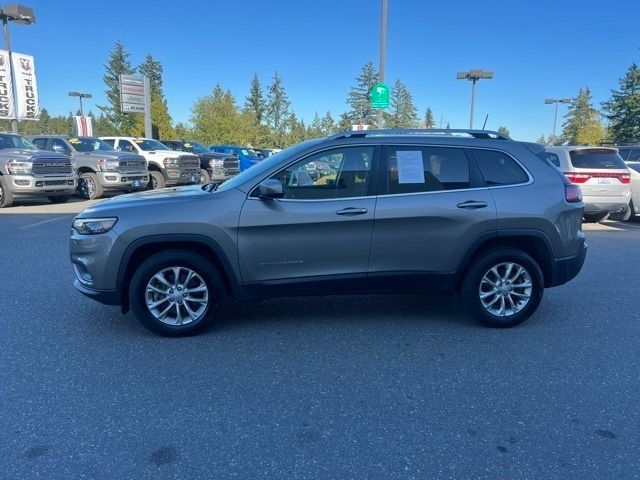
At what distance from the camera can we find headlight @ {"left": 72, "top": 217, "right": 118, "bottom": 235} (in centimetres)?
401

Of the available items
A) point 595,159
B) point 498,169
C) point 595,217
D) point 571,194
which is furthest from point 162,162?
point 571,194

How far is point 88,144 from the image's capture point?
51.8 ft

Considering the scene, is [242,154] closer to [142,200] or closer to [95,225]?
[142,200]

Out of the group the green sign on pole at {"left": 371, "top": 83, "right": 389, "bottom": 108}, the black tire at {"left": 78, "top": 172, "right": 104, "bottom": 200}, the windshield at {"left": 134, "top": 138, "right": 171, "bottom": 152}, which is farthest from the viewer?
the windshield at {"left": 134, "top": 138, "right": 171, "bottom": 152}

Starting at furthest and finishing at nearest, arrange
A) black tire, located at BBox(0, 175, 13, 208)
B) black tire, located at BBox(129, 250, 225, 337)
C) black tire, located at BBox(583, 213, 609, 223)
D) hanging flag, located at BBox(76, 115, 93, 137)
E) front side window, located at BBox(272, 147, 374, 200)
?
hanging flag, located at BBox(76, 115, 93, 137) < black tire, located at BBox(0, 175, 13, 208) < black tire, located at BBox(583, 213, 609, 223) < front side window, located at BBox(272, 147, 374, 200) < black tire, located at BBox(129, 250, 225, 337)

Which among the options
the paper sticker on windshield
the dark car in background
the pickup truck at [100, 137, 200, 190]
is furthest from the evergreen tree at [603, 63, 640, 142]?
the paper sticker on windshield

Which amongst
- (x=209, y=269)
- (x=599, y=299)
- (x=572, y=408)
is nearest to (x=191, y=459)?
(x=209, y=269)

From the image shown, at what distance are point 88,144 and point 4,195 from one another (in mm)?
3740

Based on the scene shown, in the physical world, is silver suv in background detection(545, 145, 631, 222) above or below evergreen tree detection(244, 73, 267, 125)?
below

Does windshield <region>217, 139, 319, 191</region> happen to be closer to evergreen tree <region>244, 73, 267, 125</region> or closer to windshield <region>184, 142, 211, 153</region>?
windshield <region>184, 142, 211, 153</region>

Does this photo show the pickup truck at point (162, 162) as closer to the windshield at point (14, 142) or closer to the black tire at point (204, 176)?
the black tire at point (204, 176)

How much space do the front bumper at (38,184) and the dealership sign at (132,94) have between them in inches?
640

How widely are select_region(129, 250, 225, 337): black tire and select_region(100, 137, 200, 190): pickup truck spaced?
13.6 metres

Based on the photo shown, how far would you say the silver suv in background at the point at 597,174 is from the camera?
9828mm
